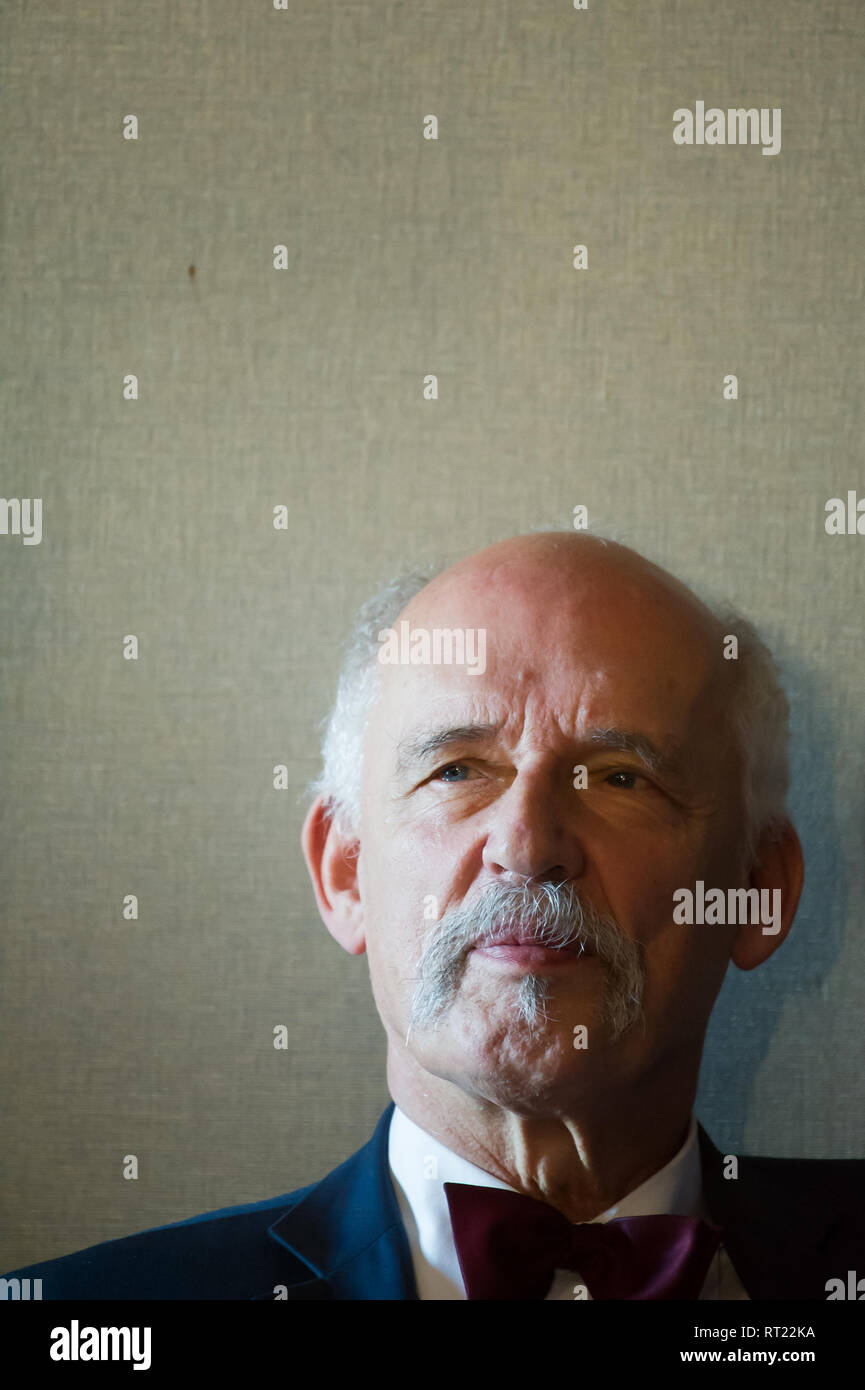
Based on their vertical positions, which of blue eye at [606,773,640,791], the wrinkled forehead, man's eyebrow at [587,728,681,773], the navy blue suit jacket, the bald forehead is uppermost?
the bald forehead

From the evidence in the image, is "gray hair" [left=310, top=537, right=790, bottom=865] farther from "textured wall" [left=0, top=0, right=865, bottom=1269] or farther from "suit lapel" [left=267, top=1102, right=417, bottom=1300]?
"suit lapel" [left=267, top=1102, right=417, bottom=1300]

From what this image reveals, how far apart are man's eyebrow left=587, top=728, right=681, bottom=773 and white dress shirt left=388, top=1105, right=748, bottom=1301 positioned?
0.44 meters

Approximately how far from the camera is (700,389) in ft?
5.03

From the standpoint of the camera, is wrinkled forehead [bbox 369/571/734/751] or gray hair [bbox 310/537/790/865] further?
gray hair [bbox 310/537/790/865]

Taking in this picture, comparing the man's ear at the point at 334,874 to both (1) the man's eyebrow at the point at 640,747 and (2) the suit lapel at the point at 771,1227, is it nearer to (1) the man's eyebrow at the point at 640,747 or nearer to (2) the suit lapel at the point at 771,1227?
(1) the man's eyebrow at the point at 640,747

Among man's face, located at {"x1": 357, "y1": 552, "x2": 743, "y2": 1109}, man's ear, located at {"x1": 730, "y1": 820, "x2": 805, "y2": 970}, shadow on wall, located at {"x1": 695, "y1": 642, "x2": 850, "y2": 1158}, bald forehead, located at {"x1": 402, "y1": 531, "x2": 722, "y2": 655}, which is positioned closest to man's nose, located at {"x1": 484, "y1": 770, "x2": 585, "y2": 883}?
man's face, located at {"x1": 357, "y1": 552, "x2": 743, "y2": 1109}

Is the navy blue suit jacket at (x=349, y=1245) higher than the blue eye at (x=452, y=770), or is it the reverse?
the blue eye at (x=452, y=770)

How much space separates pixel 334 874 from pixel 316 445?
0.53 m

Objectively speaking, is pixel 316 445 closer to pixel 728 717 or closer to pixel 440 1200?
pixel 728 717

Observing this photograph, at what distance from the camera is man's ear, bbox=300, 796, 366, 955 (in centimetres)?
142

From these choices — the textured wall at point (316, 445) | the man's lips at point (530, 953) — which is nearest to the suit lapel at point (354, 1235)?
the textured wall at point (316, 445)

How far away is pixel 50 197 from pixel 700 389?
86 centimetres

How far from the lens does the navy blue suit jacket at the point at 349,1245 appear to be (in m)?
1.31
